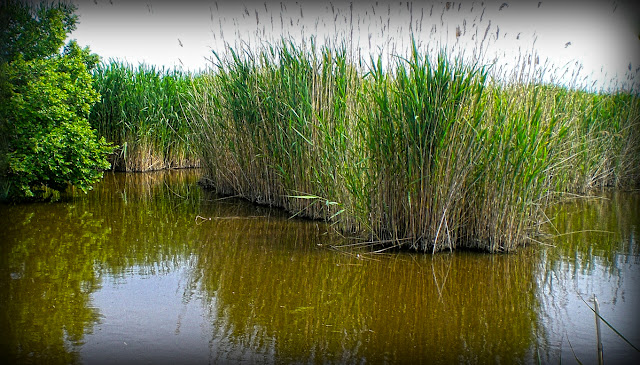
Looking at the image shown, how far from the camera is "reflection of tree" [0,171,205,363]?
3.03 meters

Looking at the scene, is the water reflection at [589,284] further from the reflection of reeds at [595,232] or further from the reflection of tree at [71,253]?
the reflection of tree at [71,253]

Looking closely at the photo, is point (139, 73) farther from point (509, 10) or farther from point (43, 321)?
point (509, 10)

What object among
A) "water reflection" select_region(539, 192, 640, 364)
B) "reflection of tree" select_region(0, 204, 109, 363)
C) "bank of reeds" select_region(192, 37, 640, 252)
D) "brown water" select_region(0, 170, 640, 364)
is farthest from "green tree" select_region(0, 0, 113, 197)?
"water reflection" select_region(539, 192, 640, 364)

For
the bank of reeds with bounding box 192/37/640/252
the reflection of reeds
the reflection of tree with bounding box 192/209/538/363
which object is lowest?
the reflection of tree with bounding box 192/209/538/363

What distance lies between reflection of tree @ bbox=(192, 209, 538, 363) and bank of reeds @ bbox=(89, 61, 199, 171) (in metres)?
6.33

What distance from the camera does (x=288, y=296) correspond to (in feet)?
12.1

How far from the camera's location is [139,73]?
11.4m

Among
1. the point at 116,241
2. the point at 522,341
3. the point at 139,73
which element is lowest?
the point at 522,341

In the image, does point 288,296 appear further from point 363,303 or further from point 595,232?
point 595,232

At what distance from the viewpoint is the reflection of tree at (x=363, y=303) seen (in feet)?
9.55

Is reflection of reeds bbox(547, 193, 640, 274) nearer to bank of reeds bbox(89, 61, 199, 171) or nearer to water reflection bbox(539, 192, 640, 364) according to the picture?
water reflection bbox(539, 192, 640, 364)

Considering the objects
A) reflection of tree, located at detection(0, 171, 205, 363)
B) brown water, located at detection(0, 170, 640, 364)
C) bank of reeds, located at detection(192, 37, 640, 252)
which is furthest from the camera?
bank of reeds, located at detection(192, 37, 640, 252)

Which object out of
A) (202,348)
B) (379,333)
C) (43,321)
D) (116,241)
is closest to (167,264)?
(116,241)

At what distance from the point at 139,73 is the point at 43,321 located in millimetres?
8988
